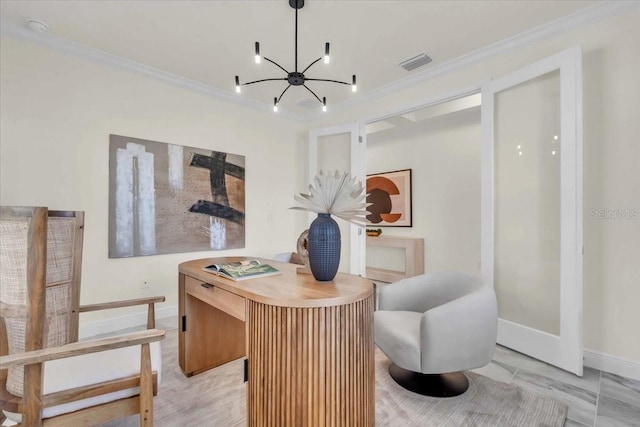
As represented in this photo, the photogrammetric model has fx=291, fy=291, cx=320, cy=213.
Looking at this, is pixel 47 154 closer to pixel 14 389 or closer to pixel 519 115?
pixel 14 389

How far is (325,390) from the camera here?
1.16 m

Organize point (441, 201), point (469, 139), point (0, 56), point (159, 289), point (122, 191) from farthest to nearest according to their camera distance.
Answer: point (441, 201) → point (469, 139) → point (159, 289) → point (122, 191) → point (0, 56)

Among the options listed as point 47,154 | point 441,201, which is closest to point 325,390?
point 47,154

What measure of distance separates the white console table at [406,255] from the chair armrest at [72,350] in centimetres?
424

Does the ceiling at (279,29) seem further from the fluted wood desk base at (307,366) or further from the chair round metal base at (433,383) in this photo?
the chair round metal base at (433,383)

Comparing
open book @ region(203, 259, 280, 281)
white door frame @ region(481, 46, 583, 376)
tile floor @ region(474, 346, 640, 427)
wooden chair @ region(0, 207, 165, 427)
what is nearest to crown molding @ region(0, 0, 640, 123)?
white door frame @ region(481, 46, 583, 376)

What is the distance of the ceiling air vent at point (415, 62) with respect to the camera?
2.95 metres

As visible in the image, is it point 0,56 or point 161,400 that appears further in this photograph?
point 0,56

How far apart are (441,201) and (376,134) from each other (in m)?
1.81

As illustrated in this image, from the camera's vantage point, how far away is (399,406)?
1778 millimetres

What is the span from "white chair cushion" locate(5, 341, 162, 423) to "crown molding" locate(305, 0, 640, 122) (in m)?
3.50

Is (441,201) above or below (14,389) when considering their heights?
above

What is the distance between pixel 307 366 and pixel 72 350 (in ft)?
2.82

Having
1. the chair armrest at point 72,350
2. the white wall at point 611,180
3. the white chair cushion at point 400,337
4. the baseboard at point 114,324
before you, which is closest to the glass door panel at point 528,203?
the white wall at point 611,180
